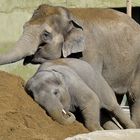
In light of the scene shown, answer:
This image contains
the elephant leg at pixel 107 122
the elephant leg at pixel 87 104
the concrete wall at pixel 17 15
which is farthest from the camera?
the concrete wall at pixel 17 15

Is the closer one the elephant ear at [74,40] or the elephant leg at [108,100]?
the elephant leg at [108,100]

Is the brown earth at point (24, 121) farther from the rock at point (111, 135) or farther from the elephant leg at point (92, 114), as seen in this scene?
the rock at point (111, 135)

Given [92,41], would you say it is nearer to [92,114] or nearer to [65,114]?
[92,114]

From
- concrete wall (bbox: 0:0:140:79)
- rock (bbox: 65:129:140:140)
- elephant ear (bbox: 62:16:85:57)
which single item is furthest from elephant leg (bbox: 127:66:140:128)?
rock (bbox: 65:129:140:140)

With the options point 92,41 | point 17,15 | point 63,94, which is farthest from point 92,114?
point 17,15

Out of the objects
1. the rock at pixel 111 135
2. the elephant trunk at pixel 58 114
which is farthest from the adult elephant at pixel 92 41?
the rock at pixel 111 135

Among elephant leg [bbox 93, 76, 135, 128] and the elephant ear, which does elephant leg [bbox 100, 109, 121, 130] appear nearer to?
elephant leg [bbox 93, 76, 135, 128]

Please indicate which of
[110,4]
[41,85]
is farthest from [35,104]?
[110,4]

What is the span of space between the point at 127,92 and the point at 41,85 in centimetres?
331

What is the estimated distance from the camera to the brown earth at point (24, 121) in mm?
6977

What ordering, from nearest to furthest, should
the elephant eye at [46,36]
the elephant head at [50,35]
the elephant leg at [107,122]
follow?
the elephant leg at [107,122], the elephant head at [50,35], the elephant eye at [46,36]

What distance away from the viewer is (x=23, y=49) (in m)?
9.28

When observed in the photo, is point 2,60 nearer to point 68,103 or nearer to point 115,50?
point 68,103

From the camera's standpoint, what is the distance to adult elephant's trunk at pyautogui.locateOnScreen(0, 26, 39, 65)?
9148 millimetres
